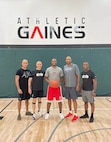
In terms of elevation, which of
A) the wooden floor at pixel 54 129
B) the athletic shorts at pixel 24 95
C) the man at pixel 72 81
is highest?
the man at pixel 72 81

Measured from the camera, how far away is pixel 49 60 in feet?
38.7

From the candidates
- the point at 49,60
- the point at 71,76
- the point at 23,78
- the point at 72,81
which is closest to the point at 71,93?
the point at 72,81

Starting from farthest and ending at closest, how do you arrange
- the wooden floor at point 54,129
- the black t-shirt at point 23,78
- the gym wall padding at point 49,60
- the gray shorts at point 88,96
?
the gym wall padding at point 49,60
the black t-shirt at point 23,78
the gray shorts at point 88,96
the wooden floor at point 54,129

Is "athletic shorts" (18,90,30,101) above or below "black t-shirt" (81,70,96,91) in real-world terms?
below

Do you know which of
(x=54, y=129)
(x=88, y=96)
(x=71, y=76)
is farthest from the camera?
(x=71, y=76)

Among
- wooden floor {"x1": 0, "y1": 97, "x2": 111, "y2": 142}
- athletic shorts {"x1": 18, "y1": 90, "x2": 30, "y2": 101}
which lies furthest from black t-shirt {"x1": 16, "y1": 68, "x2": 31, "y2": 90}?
wooden floor {"x1": 0, "y1": 97, "x2": 111, "y2": 142}

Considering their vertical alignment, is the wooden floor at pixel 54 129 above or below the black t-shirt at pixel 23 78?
below

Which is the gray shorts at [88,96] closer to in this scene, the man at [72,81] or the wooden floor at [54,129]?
the man at [72,81]

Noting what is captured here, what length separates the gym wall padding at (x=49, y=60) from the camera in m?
11.7

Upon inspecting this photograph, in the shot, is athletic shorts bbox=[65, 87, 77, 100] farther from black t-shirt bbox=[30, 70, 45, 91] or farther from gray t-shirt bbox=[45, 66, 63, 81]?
black t-shirt bbox=[30, 70, 45, 91]

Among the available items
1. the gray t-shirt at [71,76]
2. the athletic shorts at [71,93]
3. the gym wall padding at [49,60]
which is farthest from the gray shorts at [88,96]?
the gym wall padding at [49,60]

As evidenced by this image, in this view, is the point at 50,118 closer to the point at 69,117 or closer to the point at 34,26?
the point at 69,117

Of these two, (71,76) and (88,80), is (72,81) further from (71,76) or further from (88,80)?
(88,80)

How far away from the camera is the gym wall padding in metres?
11.7
